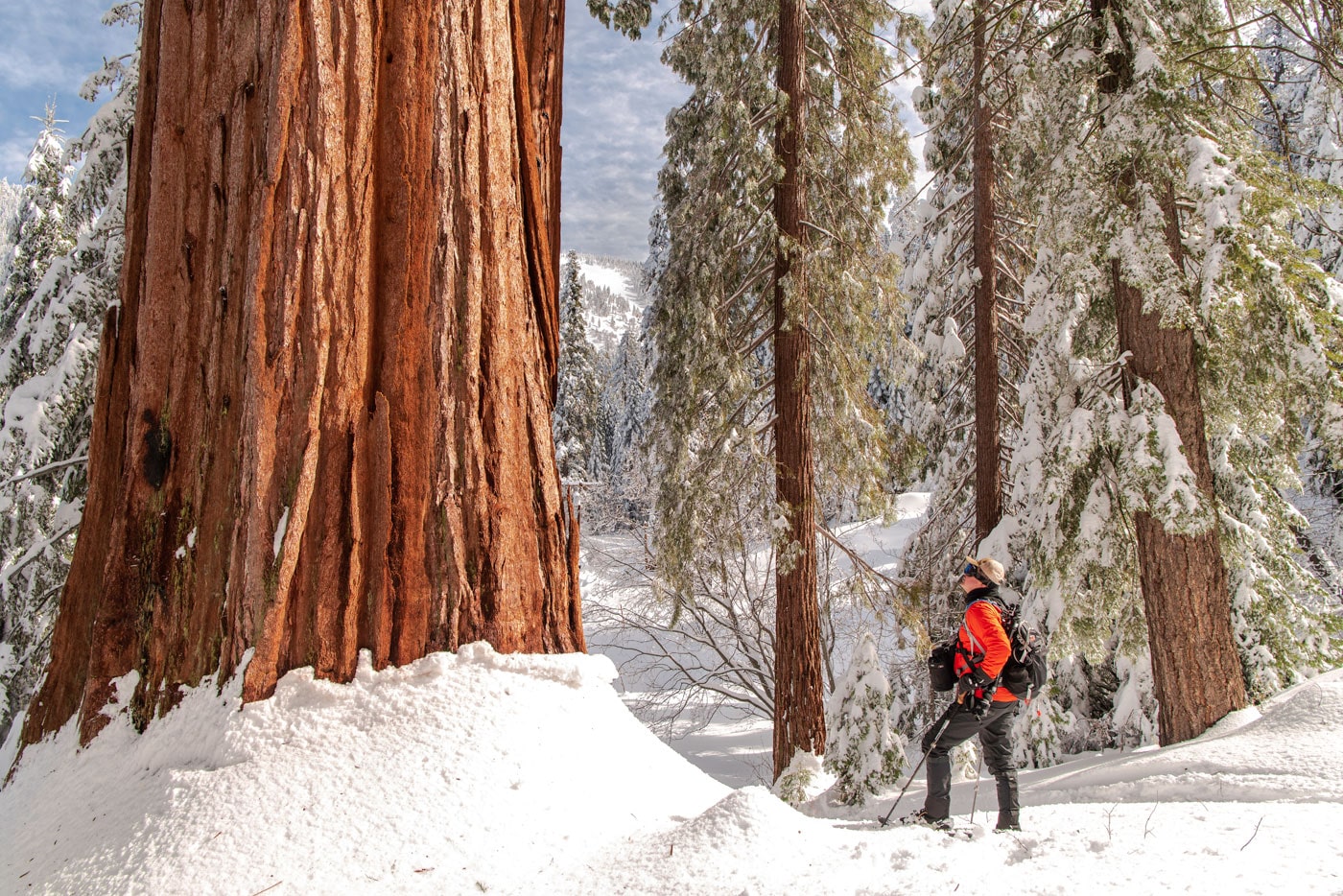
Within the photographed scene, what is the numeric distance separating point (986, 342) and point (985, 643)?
307 inches

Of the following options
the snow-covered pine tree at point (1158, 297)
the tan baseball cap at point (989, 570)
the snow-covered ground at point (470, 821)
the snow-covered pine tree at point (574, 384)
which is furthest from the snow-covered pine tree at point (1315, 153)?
the snow-covered pine tree at point (574, 384)

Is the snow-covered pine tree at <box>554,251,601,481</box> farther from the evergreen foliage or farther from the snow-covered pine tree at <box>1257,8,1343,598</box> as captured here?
the snow-covered pine tree at <box>1257,8,1343,598</box>

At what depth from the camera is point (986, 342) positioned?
429 inches

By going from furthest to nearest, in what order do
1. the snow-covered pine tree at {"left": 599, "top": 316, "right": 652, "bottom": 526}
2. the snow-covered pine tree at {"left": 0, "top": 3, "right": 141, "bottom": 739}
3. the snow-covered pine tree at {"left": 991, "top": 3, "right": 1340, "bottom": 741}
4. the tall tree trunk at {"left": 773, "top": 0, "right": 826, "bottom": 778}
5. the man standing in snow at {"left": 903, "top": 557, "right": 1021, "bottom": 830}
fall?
the snow-covered pine tree at {"left": 599, "top": 316, "right": 652, "bottom": 526}
the tall tree trunk at {"left": 773, "top": 0, "right": 826, "bottom": 778}
the snow-covered pine tree at {"left": 0, "top": 3, "right": 141, "bottom": 739}
the snow-covered pine tree at {"left": 991, "top": 3, "right": 1340, "bottom": 741}
the man standing in snow at {"left": 903, "top": 557, "right": 1021, "bottom": 830}

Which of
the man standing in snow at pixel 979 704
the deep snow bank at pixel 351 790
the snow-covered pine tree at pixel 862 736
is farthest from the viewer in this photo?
the snow-covered pine tree at pixel 862 736

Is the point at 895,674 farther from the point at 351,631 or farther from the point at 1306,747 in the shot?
the point at 351,631

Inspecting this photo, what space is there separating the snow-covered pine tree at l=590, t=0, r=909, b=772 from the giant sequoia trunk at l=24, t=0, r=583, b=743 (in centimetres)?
484

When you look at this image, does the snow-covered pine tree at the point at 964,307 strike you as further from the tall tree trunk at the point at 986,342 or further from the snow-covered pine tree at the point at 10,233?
the snow-covered pine tree at the point at 10,233

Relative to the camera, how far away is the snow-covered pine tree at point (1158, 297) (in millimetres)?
5176

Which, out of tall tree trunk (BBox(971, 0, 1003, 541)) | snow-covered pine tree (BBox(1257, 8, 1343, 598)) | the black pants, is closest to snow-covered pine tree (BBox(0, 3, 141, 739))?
the black pants

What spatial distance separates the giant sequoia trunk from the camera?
108 inches

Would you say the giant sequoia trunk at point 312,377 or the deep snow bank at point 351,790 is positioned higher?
the giant sequoia trunk at point 312,377

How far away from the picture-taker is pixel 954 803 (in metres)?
6.08

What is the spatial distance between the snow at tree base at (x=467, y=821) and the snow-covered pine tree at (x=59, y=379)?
4.68 m
